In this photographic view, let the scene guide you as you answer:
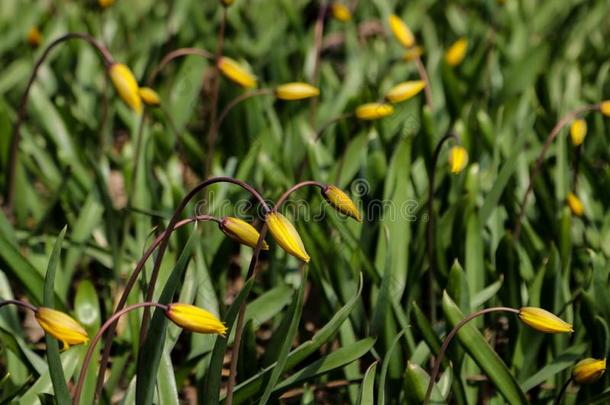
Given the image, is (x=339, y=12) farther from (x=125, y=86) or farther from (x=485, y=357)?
(x=485, y=357)

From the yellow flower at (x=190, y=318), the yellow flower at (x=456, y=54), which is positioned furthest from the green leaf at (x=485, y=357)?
the yellow flower at (x=456, y=54)

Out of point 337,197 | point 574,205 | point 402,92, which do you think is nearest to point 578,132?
point 574,205

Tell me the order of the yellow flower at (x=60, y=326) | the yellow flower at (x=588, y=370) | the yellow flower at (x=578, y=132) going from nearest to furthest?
the yellow flower at (x=60, y=326) → the yellow flower at (x=588, y=370) → the yellow flower at (x=578, y=132)

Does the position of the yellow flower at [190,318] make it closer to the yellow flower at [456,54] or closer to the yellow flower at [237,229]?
the yellow flower at [237,229]

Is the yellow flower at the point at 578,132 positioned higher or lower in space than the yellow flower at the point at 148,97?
lower

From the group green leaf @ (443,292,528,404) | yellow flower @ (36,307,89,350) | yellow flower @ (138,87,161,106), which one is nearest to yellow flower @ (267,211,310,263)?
yellow flower @ (36,307,89,350)

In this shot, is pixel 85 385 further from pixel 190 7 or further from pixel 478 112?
pixel 190 7

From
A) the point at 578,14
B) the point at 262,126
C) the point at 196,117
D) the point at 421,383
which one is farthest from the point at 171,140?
the point at 578,14
